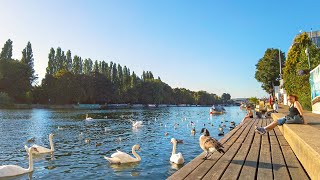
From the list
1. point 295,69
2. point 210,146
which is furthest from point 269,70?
point 210,146

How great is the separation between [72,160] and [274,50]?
72716 millimetres

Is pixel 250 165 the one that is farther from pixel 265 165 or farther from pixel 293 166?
pixel 293 166

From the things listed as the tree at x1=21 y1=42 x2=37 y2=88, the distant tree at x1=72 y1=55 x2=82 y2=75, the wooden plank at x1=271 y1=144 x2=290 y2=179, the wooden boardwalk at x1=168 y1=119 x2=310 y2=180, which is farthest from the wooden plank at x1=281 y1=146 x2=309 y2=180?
the distant tree at x1=72 y1=55 x2=82 y2=75

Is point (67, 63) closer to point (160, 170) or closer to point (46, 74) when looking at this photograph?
point (46, 74)

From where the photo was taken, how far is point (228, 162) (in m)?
8.02

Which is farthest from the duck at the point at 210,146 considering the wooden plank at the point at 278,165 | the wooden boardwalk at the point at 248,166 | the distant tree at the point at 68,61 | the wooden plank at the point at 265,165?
the distant tree at the point at 68,61

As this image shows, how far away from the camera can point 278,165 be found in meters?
7.40

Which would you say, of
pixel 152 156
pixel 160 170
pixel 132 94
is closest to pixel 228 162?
pixel 160 170

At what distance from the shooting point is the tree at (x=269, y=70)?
75.6m

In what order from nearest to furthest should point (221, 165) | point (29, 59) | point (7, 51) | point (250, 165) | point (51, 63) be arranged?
point (250, 165) → point (221, 165) → point (7, 51) → point (29, 59) → point (51, 63)

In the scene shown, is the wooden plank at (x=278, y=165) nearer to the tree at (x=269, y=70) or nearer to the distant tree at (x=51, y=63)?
the tree at (x=269, y=70)

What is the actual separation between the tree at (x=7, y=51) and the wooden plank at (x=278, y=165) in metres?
114

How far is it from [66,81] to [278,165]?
117 m

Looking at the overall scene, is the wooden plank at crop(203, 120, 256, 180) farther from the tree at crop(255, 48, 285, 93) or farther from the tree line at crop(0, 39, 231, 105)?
the tree line at crop(0, 39, 231, 105)
